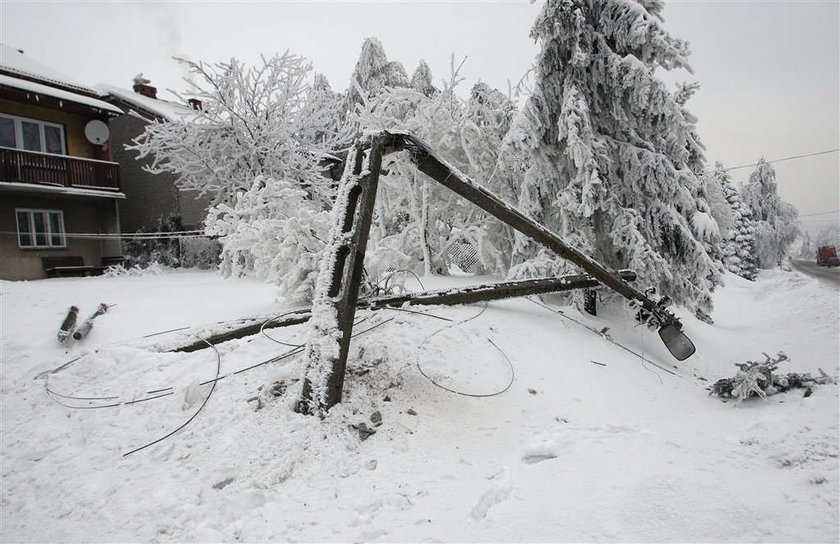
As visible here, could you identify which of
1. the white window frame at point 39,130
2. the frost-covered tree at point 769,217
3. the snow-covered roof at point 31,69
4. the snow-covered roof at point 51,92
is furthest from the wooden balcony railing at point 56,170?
the frost-covered tree at point 769,217

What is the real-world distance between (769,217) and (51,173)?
51.1m

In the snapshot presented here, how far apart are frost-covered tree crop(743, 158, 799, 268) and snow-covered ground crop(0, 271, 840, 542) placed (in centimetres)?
4159

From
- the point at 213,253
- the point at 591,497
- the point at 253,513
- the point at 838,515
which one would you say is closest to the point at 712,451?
the point at 838,515

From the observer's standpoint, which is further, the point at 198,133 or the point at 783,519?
the point at 198,133

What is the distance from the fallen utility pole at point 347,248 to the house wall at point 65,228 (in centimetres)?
1590

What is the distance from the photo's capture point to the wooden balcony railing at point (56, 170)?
13836mm

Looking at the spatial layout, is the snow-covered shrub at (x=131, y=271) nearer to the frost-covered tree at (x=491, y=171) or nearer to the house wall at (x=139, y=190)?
the house wall at (x=139, y=190)

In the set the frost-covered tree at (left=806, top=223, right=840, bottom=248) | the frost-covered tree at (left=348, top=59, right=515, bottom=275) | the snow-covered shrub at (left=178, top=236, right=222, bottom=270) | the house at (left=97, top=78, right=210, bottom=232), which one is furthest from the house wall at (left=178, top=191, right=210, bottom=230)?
the frost-covered tree at (left=806, top=223, right=840, bottom=248)

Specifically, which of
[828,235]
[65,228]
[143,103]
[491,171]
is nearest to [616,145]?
[491,171]

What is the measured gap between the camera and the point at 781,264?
1481 inches

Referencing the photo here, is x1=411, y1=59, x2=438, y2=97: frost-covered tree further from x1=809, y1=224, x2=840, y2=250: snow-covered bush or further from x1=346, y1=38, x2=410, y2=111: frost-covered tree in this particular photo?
x1=809, y1=224, x2=840, y2=250: snow-covered bush

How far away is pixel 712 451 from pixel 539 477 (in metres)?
1.50

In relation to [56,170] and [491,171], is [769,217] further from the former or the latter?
[56,170]

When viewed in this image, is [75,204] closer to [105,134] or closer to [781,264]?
[105,134]
